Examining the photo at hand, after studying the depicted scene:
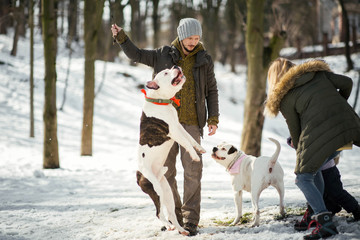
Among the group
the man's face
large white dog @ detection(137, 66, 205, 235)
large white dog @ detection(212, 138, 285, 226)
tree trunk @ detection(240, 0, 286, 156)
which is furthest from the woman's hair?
tree trunk @ detection(240, 0, 286, 156)

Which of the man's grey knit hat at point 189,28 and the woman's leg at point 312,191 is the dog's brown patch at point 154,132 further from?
the woman's leg at point 312,191

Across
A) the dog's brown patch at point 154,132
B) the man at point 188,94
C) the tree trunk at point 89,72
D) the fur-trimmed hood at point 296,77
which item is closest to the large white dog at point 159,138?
the dog's brown patch at point 154,132

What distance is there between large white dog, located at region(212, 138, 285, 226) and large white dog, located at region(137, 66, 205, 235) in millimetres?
566

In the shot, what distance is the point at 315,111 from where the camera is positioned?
3268 mm

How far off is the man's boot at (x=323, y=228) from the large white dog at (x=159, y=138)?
115 cm

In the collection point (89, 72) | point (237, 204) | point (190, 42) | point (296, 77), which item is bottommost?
point (237, 204)

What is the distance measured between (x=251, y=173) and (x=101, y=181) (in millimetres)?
4213

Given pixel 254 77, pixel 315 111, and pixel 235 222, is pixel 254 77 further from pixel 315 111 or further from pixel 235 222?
pixel 315 111

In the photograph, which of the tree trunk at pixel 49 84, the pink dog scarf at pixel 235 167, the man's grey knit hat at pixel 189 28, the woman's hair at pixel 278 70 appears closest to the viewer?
the woman's hair at pixel 278 70

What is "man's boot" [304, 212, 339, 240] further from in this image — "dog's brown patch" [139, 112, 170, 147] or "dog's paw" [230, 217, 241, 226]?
"dog's brown patch" [139, 112, 170, 147]

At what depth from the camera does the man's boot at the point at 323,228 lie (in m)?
3.19

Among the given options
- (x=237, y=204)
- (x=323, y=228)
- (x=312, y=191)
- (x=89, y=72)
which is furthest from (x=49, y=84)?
(x=323, y=228)

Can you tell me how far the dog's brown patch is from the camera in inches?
142

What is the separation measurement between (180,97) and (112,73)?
16380 mm
